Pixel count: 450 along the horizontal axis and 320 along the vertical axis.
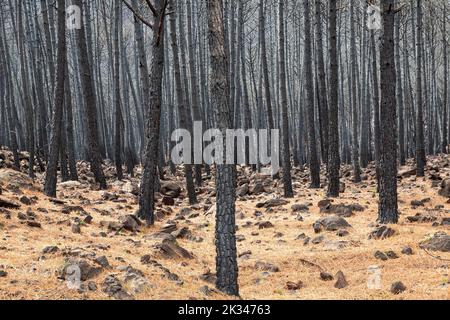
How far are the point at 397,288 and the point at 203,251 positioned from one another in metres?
3.27

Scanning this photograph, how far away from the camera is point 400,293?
5.27m

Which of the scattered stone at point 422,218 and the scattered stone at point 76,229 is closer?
the scattered stone at point 76,229

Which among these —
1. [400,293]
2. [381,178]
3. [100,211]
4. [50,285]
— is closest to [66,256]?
[50,285]

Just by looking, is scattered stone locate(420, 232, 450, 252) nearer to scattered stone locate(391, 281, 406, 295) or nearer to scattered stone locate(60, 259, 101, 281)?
scattered stone locate(391, 281, 406, 295)

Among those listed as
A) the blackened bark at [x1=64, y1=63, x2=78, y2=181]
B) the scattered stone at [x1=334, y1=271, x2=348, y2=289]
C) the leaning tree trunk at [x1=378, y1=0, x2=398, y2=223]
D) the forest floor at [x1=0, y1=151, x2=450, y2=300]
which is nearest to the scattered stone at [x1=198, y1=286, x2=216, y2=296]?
the forest floor at [x1=0, y1=151, x2=450, y2=300]

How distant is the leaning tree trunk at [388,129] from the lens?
8555 mm

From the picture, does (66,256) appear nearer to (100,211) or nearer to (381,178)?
(100,211)

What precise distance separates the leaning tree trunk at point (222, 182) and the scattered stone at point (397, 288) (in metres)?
1.71

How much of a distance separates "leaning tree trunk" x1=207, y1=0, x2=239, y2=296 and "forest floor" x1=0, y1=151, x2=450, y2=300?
255mm

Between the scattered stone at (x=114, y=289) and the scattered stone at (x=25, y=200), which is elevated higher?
the scattered stone at (x=25, y=200)

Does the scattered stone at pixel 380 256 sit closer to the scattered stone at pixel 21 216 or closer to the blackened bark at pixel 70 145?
the scattered stone at pixel 21 216

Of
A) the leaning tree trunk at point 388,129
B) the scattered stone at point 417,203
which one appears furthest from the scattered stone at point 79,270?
the scattered stone at point 417,203

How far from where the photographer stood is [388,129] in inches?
338
